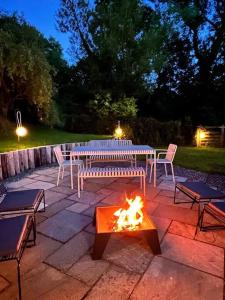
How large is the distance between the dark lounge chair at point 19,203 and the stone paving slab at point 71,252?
531mm

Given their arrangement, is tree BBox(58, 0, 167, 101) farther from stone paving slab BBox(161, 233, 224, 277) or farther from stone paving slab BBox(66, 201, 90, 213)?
stone paving slab BBox(161, 233, 224, 277)

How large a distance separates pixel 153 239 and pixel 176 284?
0.42 m

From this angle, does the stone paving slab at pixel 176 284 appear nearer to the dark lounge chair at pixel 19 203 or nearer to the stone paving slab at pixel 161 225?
the stone paving slab at pixel 161 225

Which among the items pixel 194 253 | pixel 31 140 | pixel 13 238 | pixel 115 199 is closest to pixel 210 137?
pixel 31 140

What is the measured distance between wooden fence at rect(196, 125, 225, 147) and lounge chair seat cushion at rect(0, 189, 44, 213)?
31.3 ft

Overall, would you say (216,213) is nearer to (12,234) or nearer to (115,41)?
(12,234)

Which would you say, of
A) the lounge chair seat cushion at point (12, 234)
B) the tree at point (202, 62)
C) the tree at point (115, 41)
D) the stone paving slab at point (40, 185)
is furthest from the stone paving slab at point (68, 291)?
the tree at point (202, 62)

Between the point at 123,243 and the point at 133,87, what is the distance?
10.6 metres

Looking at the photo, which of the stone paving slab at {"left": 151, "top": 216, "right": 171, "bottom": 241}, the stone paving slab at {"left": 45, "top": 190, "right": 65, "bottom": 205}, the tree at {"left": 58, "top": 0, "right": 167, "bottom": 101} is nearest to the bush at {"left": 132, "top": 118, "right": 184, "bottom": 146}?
the tree at {"left": 58, "top": 0, "right": 167, "bottom": 101}

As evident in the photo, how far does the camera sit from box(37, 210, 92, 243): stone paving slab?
253 cm

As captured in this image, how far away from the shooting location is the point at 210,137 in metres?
10.9

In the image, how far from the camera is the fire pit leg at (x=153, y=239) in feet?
6.93

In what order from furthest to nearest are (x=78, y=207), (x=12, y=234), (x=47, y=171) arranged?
(x=47, y=171)
(x=78, y=207)
(x=12, y=234)

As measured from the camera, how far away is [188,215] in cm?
301
